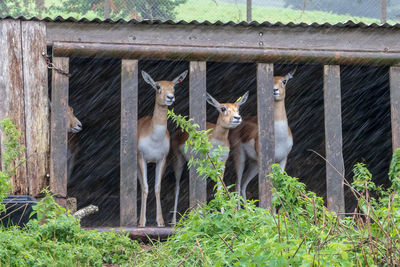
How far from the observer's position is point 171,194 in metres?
11.5

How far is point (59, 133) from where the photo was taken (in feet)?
25.4

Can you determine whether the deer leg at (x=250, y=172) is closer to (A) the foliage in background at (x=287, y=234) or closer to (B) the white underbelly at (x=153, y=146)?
(B) the white underbelly at (x=153, y=146)

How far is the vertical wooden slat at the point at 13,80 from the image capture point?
7528 mm

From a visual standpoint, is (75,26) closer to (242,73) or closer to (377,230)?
(242,73)

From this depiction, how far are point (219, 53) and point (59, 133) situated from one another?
218 centimetres

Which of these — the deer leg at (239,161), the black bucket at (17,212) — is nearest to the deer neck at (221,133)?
the deer leg at (239,161)

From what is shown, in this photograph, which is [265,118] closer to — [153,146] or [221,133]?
[221,133]

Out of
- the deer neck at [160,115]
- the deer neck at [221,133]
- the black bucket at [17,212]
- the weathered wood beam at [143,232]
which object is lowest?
the weathered wood beam at [143,232]

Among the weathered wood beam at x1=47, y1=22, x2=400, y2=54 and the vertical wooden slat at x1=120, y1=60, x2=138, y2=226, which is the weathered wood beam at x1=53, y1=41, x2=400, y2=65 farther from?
the vertical wooden slat at x1=120, y1=60, x2=138, y2=226

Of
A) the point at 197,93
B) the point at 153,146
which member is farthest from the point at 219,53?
the point at 153,146

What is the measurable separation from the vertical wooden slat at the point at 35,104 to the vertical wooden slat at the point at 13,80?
6 cm

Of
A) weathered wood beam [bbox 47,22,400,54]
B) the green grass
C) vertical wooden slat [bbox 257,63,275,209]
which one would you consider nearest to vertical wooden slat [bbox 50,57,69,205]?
weathered wood beam [bbox 47,22,400,54]

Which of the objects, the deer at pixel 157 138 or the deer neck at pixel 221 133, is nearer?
the deer at pixel 157 138

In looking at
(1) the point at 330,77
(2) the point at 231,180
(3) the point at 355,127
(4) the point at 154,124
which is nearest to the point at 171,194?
(2) the point at 231,180
